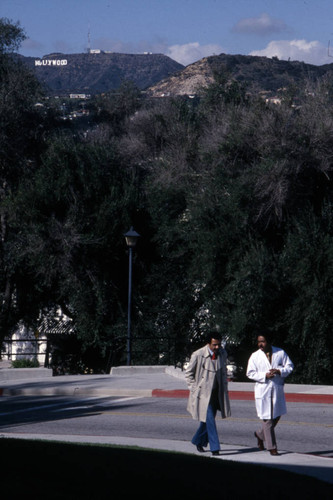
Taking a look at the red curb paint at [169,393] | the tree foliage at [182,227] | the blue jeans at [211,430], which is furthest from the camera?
the tree foliage at [182,227]

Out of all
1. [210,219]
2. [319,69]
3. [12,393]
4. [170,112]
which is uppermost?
[319,69]

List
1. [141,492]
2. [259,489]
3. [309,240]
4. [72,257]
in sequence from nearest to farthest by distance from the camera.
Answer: [141,492] → [259,489] → [309,240] → [72,257]

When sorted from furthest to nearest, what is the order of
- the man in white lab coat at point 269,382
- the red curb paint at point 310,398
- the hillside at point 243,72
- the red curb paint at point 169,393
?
the hillside at point 243,72 < the red curb paint at point 169,393 < the red curb paint at point 310,398 < the man in white lab coat at point 269,382

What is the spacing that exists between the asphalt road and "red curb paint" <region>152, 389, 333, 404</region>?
1.32ft

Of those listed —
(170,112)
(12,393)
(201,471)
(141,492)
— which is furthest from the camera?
(170,112)

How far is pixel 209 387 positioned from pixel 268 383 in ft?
2.51

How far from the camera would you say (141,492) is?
6629 mm

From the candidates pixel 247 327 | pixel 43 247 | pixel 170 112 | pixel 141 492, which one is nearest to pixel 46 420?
pixel 141 492

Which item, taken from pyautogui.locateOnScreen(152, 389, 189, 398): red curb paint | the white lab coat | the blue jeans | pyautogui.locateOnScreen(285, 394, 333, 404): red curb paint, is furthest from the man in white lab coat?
pyautogui.locateOnScreen(152, 389, 189, 398): red curb paint

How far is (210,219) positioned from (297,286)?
14.3 ft

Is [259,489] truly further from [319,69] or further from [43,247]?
[319,69]

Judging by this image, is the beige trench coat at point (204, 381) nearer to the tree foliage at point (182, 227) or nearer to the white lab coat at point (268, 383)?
the white lab coat at point (268, 383)

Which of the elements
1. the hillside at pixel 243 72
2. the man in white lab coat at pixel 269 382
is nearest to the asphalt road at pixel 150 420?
the man in white lab coat at pixel 269 382

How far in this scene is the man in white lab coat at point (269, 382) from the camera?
409 inches
